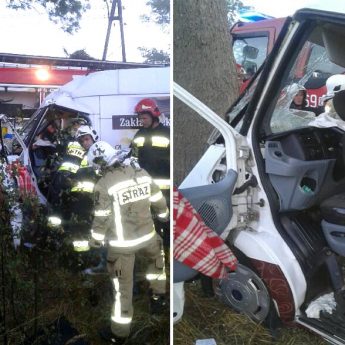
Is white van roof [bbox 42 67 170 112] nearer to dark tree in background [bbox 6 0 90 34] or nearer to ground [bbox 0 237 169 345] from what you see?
dark tree in background [bbox 6 0 90 34]

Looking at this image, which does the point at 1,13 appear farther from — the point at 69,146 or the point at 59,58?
the point at 69,146

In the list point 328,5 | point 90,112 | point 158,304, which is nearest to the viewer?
point 328,5

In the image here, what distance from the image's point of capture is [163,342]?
5.64ft

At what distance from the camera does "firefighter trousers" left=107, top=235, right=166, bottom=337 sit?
1.70 m

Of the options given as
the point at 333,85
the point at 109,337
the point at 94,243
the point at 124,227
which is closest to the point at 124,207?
the point at 124,227

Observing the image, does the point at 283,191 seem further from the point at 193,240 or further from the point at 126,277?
the point at 126,277

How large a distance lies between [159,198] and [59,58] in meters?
0.63

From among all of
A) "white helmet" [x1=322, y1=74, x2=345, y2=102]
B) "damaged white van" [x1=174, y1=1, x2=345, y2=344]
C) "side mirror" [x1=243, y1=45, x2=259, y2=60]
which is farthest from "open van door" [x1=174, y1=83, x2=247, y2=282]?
"white helmet" [x1=322, y1=74, x2=345, y2=102]

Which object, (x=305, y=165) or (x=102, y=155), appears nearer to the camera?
(x=102, y=155)

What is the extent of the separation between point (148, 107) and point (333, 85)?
682mm

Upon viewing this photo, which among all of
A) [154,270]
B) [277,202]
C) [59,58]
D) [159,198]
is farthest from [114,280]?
[59,58]

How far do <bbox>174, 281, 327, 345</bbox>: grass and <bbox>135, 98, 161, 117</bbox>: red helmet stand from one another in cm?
62

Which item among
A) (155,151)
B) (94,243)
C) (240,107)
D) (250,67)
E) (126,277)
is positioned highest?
(250,67)

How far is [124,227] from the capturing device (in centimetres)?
171
